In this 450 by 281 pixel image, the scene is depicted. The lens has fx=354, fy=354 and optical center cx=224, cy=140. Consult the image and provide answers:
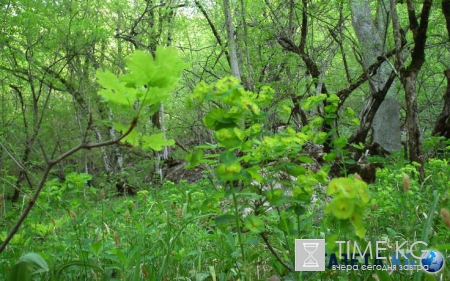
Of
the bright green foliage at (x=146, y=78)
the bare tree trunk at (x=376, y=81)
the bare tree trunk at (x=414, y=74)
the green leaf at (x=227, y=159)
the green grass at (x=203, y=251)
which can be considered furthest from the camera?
the bare tree trunk at (x=376, y=81)

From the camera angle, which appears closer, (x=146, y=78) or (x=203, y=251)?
(x=146, y=78)

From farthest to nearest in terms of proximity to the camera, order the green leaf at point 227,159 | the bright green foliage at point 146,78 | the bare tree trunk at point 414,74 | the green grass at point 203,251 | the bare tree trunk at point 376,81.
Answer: the bare tree trunk at point 376,81 → the bare tree trunk at point 414,74 → the green grass at point 203,251 → the green leaf at point 227,159 → the bright green foliage at point 146,78

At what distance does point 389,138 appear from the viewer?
8641 millimetres

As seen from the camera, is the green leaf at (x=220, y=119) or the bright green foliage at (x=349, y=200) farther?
the green leaf at (x=220, y=119)

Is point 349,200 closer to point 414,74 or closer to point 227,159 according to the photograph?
point 227,159

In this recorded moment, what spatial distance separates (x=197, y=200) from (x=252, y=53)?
5153 mm

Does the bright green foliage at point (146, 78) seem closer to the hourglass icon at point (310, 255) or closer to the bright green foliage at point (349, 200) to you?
the bright green foliage at point (349, 200)

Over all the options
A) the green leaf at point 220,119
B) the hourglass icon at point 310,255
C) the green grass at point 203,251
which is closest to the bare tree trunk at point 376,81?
the green grass at point 203,251

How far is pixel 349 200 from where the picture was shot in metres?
0.80

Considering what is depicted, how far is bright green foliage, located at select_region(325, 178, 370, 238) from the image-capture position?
80cm

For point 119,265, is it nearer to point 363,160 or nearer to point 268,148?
point 268,148

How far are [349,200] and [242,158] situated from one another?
480 millimetres

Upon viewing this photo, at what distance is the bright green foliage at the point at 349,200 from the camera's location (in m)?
0.80

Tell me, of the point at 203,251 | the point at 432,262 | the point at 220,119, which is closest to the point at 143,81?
the point at 220,119
